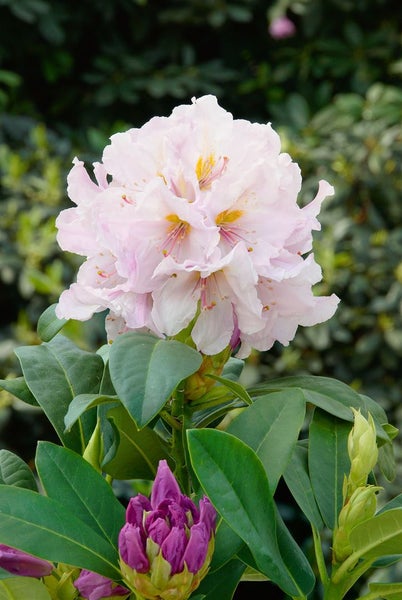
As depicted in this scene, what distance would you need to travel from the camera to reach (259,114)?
13.4 ft

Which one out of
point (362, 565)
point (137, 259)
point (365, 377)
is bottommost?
point (365, 377)

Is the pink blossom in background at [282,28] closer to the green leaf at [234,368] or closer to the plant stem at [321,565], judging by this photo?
the green leaf at [234,368]

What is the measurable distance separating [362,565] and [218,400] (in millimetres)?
193

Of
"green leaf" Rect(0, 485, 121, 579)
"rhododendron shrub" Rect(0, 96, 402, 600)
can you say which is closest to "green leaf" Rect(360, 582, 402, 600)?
"rhododendron shrub" Rect(0, 96, 402, 600)

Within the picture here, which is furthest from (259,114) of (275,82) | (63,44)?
(63,44)

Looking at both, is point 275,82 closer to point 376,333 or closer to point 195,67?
point 195,67

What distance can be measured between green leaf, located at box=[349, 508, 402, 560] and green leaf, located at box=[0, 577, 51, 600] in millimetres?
247

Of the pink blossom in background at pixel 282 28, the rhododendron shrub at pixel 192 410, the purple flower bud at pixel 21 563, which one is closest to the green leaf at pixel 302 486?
the rhododendron shrub at pixel 192 410

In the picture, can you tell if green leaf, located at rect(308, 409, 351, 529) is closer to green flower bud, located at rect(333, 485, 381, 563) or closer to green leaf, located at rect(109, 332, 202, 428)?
green flower bud, located at rect(333, 485, 381, 563)

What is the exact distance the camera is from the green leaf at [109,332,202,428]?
0.80 meters

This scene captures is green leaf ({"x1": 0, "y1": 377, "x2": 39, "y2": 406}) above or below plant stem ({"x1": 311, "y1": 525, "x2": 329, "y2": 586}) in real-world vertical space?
above

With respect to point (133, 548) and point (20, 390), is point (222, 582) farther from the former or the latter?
point (20, 390)

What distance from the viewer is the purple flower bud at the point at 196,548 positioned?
2.50 ft

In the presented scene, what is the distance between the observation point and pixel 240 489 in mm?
803
